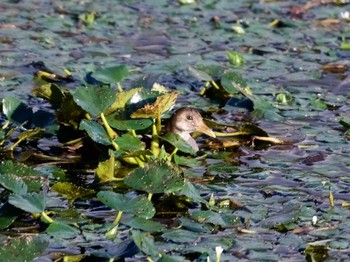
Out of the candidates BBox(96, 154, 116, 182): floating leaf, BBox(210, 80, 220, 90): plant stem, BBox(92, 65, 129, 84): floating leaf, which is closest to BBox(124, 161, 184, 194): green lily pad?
BBox(96, 154, 116, 182): floating leaf

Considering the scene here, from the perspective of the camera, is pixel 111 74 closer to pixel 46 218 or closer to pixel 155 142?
pixel 155 142

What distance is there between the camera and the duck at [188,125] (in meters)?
5.97

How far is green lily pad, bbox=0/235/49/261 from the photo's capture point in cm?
417

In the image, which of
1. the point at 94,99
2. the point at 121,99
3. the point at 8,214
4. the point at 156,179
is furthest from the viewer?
the point at 121,99

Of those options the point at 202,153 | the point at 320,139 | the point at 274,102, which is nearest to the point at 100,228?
the point at 202,153

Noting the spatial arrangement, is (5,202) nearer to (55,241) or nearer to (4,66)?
(55,241)

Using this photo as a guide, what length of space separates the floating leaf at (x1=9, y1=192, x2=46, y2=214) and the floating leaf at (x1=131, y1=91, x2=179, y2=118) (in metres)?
1.05

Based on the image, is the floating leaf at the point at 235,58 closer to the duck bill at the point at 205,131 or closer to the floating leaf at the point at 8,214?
the duck bill at the point at 205,131

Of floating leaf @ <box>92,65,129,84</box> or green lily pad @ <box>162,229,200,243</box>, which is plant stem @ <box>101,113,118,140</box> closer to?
floating leaf @ <box>92,65,129,84</box>

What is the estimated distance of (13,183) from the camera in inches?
185

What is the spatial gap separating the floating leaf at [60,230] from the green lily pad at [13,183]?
0.72 feet

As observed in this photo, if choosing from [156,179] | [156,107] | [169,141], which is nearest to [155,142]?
[169,141]

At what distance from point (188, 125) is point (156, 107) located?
544mm

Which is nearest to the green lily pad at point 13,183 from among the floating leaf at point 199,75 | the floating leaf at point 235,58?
the floating leaf at point 199,75
